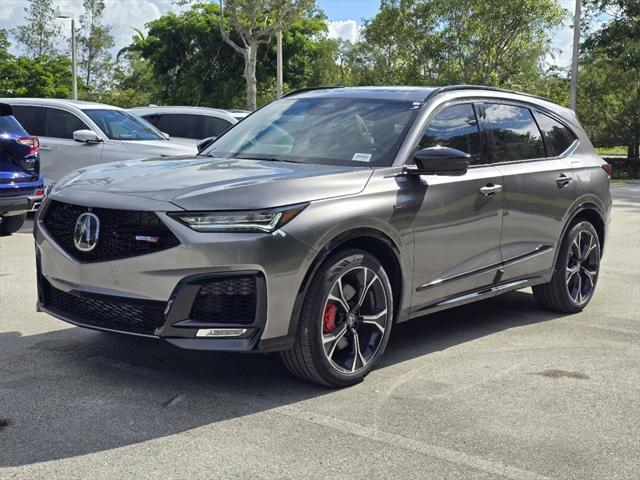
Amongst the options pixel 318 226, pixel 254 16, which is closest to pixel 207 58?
pixel 254 16

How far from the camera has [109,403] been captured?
425cm

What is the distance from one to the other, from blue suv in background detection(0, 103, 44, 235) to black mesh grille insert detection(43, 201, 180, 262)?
18.2 ft

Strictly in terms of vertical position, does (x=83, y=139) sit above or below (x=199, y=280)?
above

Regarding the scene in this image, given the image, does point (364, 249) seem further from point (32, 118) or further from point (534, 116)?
point (32, 118)

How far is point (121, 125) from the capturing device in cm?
1279

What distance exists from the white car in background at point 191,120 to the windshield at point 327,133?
8.69 m

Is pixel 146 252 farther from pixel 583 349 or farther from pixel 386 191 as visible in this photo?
pixel 583 349

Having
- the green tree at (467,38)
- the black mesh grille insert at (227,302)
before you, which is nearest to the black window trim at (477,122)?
the black mesh grille insert at (227,302)

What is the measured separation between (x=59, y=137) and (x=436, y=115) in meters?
8.57

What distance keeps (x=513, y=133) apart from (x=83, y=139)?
24.8 ft

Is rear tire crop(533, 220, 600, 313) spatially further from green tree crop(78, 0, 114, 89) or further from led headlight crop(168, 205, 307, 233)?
green tree crop(78, 0, 114, 89)

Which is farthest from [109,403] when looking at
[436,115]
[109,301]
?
[436,115]

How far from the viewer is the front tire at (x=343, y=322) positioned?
14.3 ft

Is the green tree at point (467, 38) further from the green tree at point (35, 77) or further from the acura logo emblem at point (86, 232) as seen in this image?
the acura logo emblem at point (86, 232)
